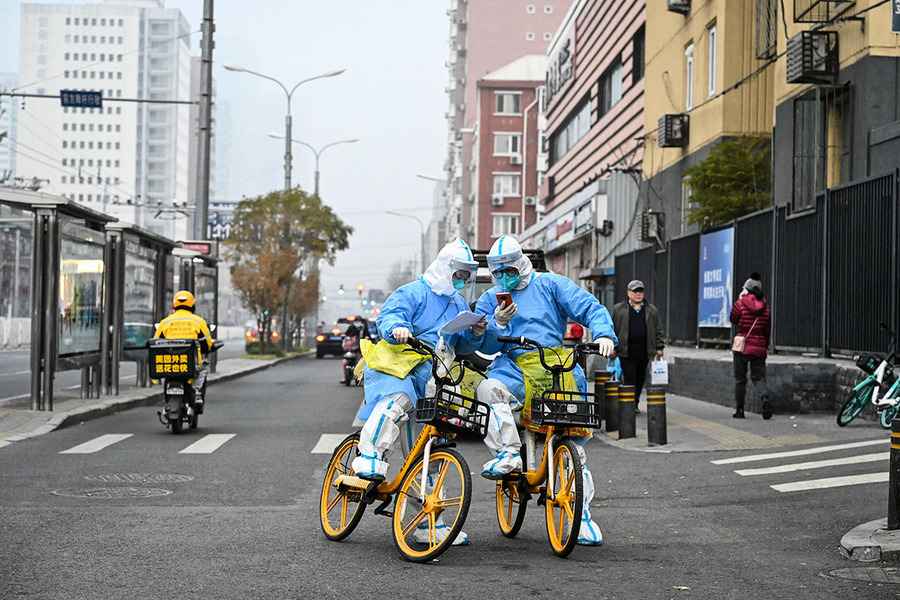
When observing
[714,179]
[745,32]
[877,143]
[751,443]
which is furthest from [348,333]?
[751,443]

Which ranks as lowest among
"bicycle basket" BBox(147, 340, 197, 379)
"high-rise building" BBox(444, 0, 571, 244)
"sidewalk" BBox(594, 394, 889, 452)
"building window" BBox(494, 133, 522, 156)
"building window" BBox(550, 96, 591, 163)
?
"sidewalk" BBox(594, 394, 889, 452)

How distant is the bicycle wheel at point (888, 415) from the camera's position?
1472 cm

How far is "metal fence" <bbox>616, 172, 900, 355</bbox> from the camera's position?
660 inches

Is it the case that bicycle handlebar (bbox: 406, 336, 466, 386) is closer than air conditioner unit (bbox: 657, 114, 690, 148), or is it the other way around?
bicycle handlebar (bbox: 406, 336, 466, 386)

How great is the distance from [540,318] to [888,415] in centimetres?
788

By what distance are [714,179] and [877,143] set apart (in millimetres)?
6810

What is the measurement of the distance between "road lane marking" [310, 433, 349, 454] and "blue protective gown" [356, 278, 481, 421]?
6.05m

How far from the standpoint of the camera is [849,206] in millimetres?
18031

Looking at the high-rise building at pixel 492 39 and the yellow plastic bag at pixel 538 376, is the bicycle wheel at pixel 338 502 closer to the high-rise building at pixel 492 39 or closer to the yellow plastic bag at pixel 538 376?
the yellow plastic bag at pixel 538 376

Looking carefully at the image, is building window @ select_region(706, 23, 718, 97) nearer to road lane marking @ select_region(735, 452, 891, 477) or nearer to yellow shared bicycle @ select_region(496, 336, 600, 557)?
road lane marking @ select_region(735, 452, 891, 477)

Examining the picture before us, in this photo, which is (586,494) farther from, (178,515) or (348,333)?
(348,333)

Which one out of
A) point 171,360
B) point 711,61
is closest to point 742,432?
point 171,360

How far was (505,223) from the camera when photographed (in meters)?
98.7

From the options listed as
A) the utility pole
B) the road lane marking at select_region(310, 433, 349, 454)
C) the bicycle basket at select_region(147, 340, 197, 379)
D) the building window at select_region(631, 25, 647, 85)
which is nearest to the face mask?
the road lane marking at select_region(310, 433, 349, 454)
